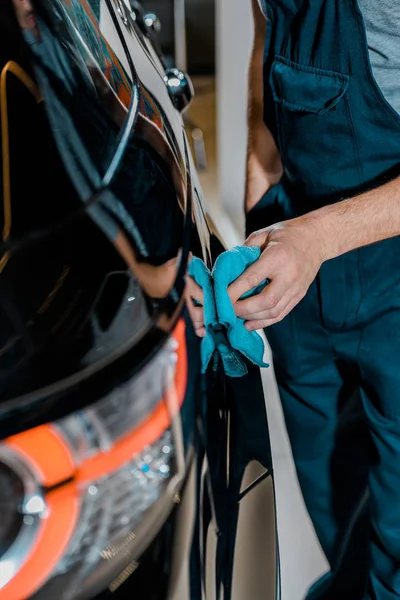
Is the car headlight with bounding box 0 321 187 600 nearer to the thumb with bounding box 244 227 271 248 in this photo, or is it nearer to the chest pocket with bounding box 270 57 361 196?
the thumb with bounding box 244 227 271 248

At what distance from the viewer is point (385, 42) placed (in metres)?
1.03

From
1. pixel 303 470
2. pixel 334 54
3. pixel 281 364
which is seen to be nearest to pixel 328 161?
pixel 334 54

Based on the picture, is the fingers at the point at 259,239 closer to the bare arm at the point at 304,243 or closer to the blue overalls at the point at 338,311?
the bare arm at the point at 304,243

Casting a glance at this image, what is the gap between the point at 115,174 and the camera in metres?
0.92

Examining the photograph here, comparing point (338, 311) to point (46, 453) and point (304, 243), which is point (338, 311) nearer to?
point (304, 243)

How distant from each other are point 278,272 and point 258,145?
0.59 metres

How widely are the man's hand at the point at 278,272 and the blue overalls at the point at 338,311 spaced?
177 mm

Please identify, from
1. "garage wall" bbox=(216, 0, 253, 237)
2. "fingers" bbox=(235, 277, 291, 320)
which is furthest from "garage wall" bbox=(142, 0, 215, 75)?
"fingers" bbox=(235, 277, 291, 320)

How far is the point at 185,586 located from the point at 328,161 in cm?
73

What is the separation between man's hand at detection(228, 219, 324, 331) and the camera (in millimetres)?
913

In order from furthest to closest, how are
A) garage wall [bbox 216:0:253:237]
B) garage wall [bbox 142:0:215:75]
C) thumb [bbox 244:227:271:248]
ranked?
garage wall [bbox 142:0:215:75] < garage wall [bbox 216:0:253:237] < thumb [bbox 244:227:271:248]

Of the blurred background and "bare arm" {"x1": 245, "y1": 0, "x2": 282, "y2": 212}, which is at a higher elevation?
"bare arm" {"x1": 245, "y1": 0, "x2": 282, "y2": 212}

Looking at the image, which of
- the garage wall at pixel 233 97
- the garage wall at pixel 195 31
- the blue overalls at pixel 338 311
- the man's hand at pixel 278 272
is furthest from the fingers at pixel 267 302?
the garage wall at pixel 195 31

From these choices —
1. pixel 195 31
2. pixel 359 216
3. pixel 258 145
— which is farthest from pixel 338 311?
pixel 195 31
